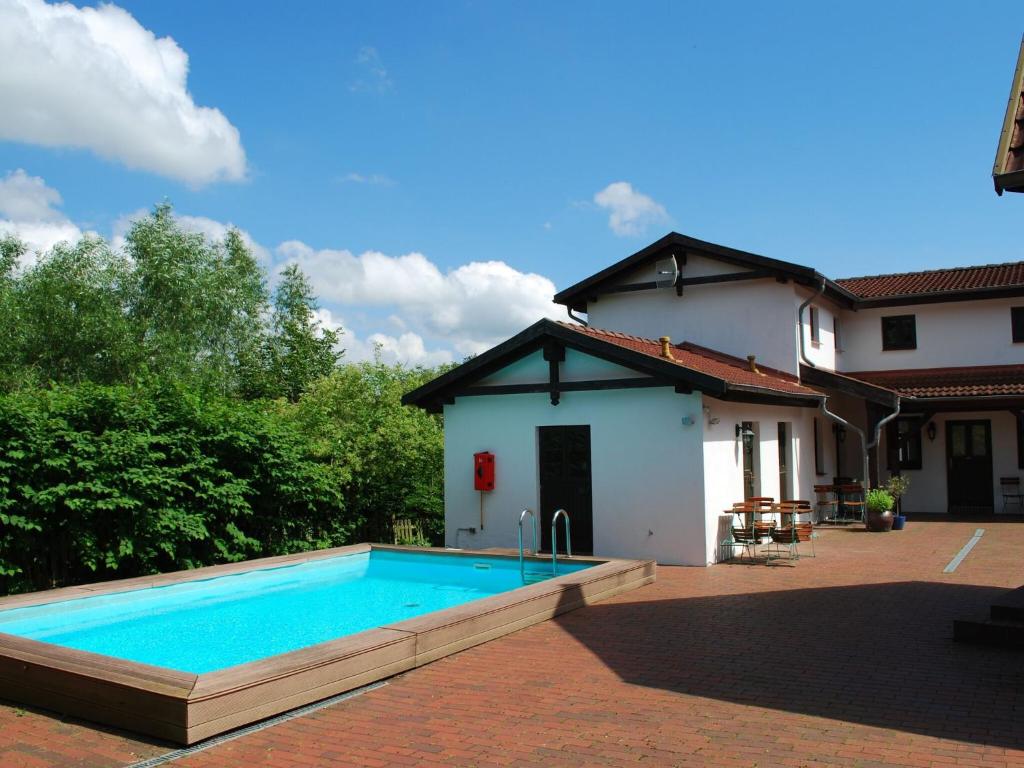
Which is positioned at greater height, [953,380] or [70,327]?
[70,327]

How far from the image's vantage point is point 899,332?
71.0ft

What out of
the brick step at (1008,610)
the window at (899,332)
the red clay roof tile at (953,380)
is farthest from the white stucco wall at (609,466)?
the window at (899,332)

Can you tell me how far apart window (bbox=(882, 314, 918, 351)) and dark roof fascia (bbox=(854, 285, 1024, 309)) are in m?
0.46

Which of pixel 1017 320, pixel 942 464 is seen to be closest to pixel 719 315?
pixel 942 464

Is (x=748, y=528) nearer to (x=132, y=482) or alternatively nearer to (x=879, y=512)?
(x=879, y=512)

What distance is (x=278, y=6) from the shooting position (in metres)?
11.9

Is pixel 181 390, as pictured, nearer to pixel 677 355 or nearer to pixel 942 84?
pixel 677 355

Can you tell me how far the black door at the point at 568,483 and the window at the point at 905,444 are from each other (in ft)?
31.0

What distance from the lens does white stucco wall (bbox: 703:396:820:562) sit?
12.9 metres

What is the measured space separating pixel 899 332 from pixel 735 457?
10271 mm

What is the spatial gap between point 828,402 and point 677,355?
7.20m

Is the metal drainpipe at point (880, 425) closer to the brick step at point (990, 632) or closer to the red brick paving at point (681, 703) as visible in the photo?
the red brick paving at point (681, 703)

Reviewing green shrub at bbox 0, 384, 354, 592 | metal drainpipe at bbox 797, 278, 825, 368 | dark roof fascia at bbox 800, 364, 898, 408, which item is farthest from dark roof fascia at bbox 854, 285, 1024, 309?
green shrub at bbox 0, 384, 354, 592

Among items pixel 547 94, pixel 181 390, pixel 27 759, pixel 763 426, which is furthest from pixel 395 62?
pixel 27 759
